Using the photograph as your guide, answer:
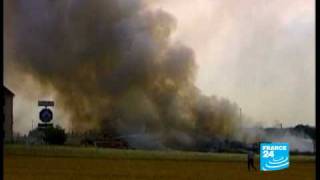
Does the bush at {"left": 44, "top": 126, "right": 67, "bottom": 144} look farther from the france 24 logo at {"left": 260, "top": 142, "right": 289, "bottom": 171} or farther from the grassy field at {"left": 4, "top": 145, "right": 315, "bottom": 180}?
the france 24 logo at {"left": 260, "top": 142, "right": 289, "bottom": 171}

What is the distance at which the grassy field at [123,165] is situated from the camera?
9.02 m

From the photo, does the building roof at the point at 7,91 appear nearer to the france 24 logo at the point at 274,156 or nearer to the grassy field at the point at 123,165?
the grassy field at the point at 123,165

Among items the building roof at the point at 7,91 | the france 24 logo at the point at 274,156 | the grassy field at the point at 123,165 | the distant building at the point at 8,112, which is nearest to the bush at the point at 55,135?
the grassy field at the point at 123,165

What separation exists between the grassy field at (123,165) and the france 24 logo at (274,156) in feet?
0.19

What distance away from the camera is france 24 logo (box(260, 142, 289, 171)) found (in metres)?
9.03

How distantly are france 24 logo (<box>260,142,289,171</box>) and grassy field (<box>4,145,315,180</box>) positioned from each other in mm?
59

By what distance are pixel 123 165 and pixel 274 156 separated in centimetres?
153

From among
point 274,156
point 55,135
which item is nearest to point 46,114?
point 55,135

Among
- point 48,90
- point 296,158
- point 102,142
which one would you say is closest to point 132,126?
point 102,142

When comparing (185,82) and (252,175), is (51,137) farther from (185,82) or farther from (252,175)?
(252,175)

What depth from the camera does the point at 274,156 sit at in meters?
9.16

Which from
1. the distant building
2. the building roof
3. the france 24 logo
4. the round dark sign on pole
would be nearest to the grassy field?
the france 24 logo

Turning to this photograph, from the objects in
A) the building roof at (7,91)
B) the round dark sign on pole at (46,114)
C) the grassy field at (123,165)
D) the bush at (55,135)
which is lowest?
the grassy field at (123,165)
